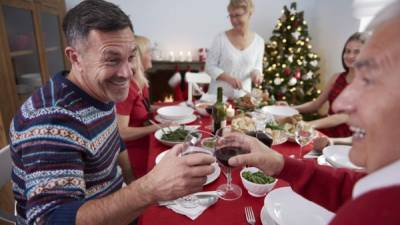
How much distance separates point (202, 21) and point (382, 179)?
445 cm

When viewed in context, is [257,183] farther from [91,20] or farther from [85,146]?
[91,20]

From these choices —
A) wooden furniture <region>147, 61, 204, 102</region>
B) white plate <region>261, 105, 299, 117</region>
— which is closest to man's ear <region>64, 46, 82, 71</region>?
white plate <region>261, 105, 299, 117</region>

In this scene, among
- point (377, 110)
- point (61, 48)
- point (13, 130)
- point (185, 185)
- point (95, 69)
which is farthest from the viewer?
point (61, 48)

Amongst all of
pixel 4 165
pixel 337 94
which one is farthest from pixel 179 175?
pixel 337 94

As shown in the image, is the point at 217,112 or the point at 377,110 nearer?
the point at 377,110

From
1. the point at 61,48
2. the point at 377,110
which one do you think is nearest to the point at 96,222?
the point at 377,110

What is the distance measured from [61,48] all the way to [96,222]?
143 inches

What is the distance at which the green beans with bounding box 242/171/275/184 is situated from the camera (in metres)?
1.04

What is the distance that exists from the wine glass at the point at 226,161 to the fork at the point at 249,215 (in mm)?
Result: 75

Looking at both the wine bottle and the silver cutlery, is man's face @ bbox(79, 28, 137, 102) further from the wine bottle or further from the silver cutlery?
the wine bottle

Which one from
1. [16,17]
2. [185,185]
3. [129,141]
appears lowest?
[129,141]

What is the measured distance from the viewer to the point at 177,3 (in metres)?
4.39

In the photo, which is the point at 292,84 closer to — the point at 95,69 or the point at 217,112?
the point at 217,112

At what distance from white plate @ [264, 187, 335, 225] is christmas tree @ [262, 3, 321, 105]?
3411 mm
